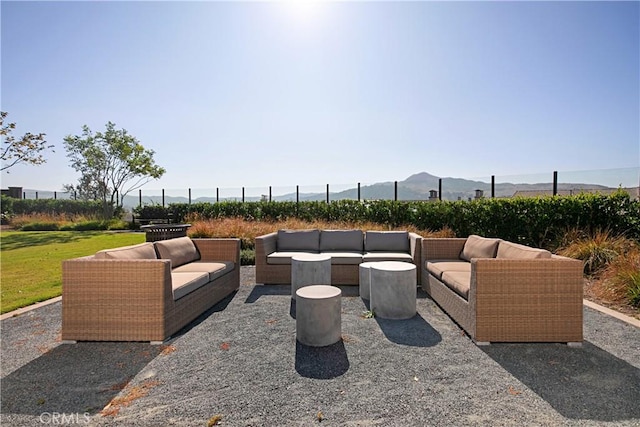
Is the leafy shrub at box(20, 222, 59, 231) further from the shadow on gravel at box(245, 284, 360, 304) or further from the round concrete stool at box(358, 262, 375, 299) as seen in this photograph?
the round concrete stool at box(358, 262, 375, 299)

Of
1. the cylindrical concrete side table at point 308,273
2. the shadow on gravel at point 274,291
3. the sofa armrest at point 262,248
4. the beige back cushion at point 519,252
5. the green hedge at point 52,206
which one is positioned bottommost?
the shadow on gravel at point 274,291

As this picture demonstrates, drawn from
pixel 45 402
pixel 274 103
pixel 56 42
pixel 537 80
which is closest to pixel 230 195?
pixel 274 103

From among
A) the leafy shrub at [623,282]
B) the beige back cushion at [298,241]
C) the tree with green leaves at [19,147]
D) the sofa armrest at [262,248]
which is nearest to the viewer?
the leafy shrub at [623,282]

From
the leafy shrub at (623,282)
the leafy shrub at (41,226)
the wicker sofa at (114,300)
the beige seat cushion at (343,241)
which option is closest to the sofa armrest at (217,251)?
the beige seat cushion at (343,241)

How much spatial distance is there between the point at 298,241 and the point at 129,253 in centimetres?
282

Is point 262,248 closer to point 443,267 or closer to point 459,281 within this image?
point 443,267

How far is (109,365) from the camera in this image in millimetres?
2494

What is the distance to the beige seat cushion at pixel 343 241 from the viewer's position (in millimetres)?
5680

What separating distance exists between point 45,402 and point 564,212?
27.9 feet

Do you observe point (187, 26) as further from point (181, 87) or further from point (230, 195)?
point (230, 195)

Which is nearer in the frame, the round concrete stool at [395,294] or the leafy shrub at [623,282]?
the round concrete stool at [395,294]

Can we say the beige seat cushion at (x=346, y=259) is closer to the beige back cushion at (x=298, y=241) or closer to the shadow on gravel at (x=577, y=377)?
the beige back cushion at (x=298, y=241)

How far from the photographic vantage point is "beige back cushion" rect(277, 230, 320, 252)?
223 inches

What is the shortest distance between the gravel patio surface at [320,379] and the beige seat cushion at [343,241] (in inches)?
93.7
